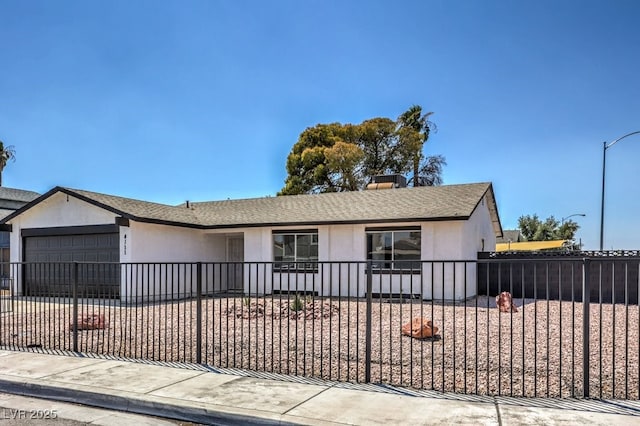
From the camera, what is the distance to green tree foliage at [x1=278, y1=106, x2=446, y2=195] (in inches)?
1570

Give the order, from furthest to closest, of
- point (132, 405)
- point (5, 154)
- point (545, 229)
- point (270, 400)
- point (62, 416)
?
point (545, 229), point (5, 154), point (132, 405), point (270, 400), point (62, 416)

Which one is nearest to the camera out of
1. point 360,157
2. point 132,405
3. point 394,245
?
point 132,405

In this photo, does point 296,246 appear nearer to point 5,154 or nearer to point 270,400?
point 270,400

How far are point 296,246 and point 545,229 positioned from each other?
54686 millimetres

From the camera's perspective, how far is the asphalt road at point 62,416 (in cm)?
550

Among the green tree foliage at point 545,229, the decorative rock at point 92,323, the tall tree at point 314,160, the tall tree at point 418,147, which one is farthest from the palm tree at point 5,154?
the green tree foliage at point 545,229

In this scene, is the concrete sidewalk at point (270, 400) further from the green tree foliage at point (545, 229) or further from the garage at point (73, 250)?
the green tree foliage at point (545, 229)

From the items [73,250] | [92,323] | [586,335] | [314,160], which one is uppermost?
[314,160]

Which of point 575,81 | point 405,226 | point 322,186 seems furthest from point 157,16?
point 322,186

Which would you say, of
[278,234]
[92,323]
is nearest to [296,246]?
[278,234]

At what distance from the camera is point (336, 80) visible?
21.3 metres

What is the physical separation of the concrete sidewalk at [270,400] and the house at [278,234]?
31.2 feet

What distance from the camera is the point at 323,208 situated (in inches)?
830

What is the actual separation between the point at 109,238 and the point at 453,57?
13744 millimetres
